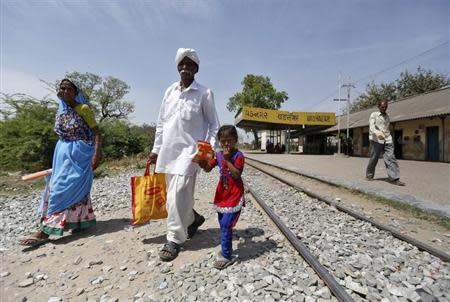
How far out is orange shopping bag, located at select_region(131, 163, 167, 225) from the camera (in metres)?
3.29

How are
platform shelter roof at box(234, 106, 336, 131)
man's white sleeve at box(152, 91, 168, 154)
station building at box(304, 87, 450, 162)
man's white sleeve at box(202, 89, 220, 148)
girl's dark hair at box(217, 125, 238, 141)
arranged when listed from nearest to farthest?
girl's dark hair at box(217, 125, 238, 141) → man's white sleeve at box(202, 89, 220, 148) → man's white sleeve at box(152, 91, 168, 154) → station building at box(304, 87, 450, 162) → platform shelter roof at box(234, 106, 336, 131)

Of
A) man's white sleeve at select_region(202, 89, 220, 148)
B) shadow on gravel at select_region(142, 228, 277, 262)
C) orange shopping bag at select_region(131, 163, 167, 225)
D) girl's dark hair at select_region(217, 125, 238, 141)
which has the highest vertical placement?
man's white sleeve at select_region(202, 89, 220, 148)

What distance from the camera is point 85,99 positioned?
3.95m

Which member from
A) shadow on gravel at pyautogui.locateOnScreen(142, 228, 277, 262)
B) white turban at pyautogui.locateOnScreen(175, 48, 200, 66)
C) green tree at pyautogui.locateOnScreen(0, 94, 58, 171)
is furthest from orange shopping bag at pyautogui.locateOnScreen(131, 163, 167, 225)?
green tree at pyautogui.locateOnScreen(0, 94, 58, 171)

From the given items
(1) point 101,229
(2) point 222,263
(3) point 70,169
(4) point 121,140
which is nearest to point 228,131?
(2) point 222,263

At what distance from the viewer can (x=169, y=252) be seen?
289cm

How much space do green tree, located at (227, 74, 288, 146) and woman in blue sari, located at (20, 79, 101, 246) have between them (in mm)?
52179

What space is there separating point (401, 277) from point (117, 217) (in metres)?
4.04

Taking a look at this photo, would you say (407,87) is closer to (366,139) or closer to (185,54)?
(366,139)

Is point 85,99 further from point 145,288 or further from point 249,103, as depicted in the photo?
point 249,103

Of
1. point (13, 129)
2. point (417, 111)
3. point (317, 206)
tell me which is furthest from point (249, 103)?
point (317, 206)

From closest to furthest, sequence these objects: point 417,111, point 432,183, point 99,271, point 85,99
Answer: point 99,271 < point 85,99 < point 432,183 < point 417,111

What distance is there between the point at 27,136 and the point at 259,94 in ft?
156

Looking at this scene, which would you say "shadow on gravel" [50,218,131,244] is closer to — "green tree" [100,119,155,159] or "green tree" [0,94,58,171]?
"green tree" [0,94,58,171]
